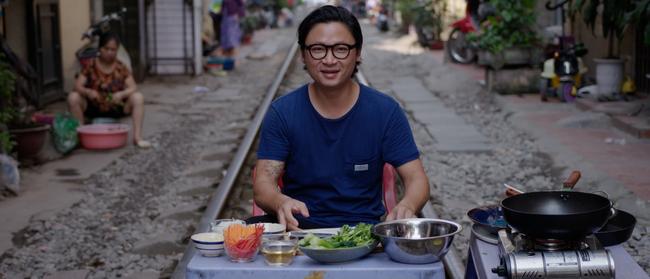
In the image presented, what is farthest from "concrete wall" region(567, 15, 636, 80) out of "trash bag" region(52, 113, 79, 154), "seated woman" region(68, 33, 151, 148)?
"trash bag" region(52, 113, 79, 154)

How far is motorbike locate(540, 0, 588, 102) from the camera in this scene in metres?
12.8

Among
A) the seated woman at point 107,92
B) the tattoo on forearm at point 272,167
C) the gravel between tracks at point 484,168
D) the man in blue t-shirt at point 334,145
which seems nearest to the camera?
the man in blue t-shirt at point 334,145

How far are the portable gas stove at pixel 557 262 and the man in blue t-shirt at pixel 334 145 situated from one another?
775mm

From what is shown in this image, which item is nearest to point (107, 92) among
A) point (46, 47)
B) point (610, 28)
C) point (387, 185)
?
point (46, 47)

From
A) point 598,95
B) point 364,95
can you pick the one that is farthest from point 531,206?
point 598,95

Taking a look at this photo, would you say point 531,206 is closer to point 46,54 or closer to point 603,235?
point 603,235

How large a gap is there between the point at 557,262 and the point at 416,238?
0.45 meters

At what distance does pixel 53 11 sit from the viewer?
13555 millimetres

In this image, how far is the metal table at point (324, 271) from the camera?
10.3 feet

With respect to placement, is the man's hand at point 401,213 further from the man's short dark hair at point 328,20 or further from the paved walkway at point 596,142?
the paved walkway at point 596,142

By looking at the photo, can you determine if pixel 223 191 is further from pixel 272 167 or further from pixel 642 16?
pixel 642 16

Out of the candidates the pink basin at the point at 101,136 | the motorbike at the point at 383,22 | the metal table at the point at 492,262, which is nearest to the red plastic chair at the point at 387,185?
the metal table at the point at 492,262

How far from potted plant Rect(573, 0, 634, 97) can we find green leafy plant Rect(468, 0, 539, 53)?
1.11 m

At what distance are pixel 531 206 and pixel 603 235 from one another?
0.31 metres
